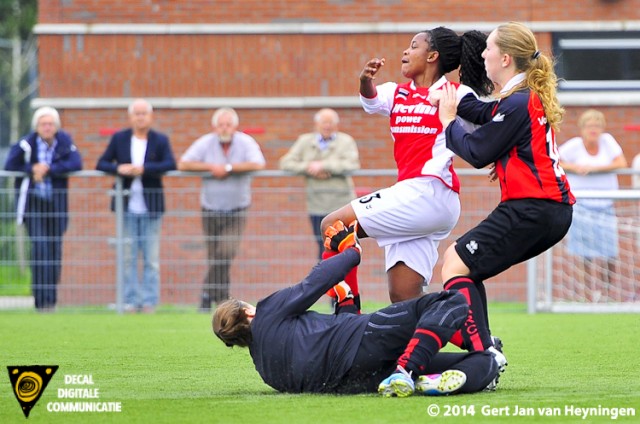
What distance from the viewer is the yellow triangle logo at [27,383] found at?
6.30 metres

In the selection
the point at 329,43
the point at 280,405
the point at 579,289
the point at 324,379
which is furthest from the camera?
the point at 329,43

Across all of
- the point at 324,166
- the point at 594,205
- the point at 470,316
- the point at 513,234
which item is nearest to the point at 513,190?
the point at 513,234

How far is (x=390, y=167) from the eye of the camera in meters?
17.2

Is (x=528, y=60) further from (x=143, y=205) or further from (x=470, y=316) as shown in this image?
(x=143, y=205)

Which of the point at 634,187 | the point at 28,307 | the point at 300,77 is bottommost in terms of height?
the point at 28,307

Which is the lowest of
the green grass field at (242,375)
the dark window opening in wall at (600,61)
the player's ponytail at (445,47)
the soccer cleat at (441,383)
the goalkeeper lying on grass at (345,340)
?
the green grass field at (242,375)

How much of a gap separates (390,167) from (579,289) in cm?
396

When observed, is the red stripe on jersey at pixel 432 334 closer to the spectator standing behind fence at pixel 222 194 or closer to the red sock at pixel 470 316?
the red sock at pixel 470 316

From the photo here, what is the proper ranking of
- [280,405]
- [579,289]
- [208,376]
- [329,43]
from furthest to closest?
[329,43] → [579,289] → [208,376] → [280,405]

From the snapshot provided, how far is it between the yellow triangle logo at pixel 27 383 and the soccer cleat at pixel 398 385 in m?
1.67

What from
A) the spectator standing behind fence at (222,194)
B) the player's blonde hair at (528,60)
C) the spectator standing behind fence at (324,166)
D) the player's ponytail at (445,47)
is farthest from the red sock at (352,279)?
the spectator standing behind fence at (222,194)

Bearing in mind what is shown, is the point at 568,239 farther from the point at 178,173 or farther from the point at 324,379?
the point at 324,379

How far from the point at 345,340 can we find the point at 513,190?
124cm

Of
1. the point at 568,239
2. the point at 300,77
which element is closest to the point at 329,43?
the point at 300,77
